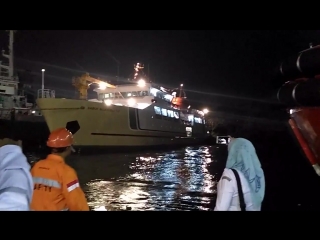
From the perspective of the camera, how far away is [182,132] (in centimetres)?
2888

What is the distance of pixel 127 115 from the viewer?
2105cm

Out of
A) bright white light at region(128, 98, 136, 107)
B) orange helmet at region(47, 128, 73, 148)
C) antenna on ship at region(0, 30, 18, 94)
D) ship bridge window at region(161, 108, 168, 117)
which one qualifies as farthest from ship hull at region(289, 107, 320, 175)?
antenna on ship at region(0, 30, 18, 94)

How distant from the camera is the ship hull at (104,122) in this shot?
19047mm

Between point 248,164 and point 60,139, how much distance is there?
4.95 feet

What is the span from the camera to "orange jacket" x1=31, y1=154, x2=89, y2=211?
8.36 ft

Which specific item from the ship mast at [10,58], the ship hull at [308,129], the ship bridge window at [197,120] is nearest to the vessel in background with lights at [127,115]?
the ship bridge window at [197,120]

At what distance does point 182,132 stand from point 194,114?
4.75m

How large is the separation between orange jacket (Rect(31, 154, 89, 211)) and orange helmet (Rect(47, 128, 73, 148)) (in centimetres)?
9

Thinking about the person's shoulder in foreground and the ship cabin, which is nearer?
the person's shoulder in foreground

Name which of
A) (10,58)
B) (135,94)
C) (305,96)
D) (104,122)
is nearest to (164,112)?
(135,94)

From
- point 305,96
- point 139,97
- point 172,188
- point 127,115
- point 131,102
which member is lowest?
point 172,188

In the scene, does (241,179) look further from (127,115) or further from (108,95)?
(108,95)

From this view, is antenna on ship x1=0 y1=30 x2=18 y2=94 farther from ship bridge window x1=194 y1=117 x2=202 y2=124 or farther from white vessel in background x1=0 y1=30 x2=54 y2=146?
ship bridge window x1=194 y1=117 x2=202 y2=124
